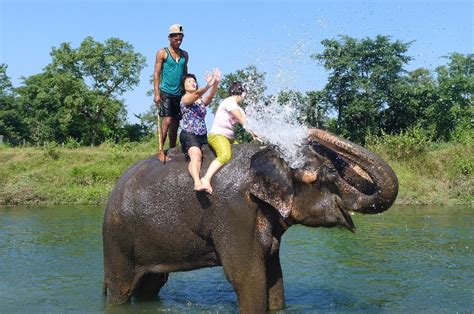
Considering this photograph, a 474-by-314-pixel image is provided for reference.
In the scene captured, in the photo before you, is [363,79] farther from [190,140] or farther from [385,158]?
[190,140]

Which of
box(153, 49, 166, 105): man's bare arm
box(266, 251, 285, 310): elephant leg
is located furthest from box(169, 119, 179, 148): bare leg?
box(266, 251, 285, 310): elephant leg

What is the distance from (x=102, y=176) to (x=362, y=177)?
26727mm

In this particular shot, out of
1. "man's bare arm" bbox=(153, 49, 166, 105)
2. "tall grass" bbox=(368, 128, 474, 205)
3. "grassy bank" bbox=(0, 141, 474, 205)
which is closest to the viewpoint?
"man's bare arm" bbox=(153, 49, 166, 105)

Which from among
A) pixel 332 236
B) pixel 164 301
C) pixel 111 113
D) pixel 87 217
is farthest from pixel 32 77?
pixel 164 301

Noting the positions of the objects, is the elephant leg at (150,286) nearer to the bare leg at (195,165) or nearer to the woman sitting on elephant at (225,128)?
the bare leg at (195,165)

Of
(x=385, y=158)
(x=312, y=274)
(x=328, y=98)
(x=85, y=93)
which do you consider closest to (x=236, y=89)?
(x=312, y=274)

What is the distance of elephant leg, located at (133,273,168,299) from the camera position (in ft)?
28.9

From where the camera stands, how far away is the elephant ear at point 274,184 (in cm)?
691

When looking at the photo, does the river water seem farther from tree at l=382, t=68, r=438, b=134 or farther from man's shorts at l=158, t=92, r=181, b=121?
tree at l=382, t=68, r=438, b=134

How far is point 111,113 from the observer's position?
56.0 metres

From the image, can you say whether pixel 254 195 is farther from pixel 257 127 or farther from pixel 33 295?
pixel 33 295

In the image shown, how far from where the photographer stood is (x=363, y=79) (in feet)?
142

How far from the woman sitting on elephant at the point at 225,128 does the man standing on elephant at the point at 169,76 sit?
34.5 inches

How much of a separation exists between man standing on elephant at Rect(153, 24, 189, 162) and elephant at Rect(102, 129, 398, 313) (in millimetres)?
493
